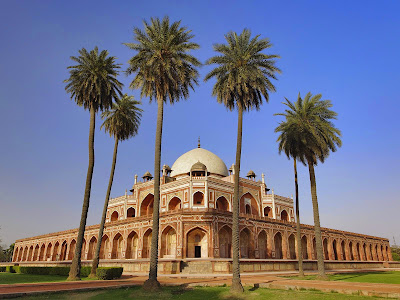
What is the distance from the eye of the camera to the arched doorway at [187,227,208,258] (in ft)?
124

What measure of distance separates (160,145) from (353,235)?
5391cm

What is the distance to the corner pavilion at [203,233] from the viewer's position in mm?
36500

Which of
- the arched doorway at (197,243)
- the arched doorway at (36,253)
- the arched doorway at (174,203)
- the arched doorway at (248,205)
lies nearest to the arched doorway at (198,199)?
the arched doorway at (174,203)

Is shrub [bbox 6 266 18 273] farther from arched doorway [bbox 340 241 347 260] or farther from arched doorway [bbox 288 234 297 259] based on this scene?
arched doorway [bbox 340 241 347 260]

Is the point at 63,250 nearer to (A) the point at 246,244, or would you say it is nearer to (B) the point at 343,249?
(A) the point at 246,244

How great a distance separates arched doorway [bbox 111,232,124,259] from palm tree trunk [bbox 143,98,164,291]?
30637 mm

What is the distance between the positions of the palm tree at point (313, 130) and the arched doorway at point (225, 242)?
15.9 metres

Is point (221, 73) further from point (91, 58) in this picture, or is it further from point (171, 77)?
point (91, 58)

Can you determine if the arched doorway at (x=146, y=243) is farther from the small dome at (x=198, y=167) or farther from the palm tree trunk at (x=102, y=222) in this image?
the palm tree trunk at (x=102, y=222)

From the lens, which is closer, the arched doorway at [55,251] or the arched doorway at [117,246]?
the arched doorway at [117,246]

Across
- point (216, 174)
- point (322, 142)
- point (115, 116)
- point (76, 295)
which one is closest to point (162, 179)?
point (216, 174)

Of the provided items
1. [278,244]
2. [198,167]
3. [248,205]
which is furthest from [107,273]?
[248,205]

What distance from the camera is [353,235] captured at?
60.5 metres

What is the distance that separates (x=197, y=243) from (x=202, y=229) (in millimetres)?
2514
